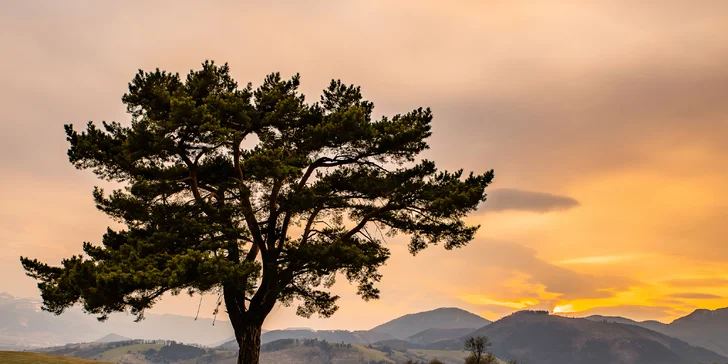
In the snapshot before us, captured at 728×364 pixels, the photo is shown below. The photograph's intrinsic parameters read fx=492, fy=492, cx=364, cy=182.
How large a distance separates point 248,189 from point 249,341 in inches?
289

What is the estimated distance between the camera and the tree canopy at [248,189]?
2097 cm

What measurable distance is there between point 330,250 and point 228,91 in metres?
9.76

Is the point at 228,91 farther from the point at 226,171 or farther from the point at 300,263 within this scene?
the point at 300,263

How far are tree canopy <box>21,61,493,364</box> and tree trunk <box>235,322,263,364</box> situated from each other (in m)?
0.42

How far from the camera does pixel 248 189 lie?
77.6ft

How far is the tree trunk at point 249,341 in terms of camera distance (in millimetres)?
23453

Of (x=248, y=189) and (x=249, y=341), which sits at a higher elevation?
(x=248, y=189)

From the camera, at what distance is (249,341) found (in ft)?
77.9

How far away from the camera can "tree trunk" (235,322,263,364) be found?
923 inches

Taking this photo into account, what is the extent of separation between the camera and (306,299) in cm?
2855

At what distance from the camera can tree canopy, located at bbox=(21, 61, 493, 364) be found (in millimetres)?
20969

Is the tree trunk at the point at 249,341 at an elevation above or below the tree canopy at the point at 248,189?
below

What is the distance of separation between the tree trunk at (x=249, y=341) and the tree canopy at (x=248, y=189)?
1.38 ft

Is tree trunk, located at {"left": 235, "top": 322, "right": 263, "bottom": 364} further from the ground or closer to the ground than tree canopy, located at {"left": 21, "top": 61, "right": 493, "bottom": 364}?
closer to the ground
